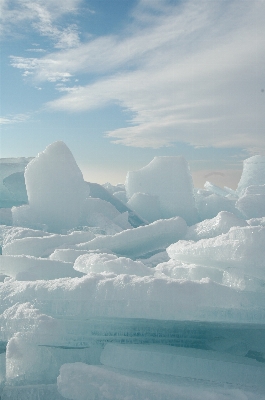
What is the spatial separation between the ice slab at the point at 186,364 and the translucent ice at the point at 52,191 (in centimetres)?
462

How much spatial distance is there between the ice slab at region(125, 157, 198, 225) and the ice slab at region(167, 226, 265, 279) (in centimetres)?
499

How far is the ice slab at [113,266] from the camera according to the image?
3.22 meters

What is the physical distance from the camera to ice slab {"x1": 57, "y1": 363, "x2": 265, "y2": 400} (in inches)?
86.9

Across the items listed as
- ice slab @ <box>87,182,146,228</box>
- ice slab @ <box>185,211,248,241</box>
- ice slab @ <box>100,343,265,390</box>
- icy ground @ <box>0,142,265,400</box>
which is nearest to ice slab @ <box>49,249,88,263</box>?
icy ground @ <box>0,142,265,400</box>

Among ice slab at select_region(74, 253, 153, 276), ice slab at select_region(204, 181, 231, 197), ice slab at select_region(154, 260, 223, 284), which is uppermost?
ice slab at select_region(204, 181, 231, 197)

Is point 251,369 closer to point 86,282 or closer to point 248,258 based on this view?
point 248,258

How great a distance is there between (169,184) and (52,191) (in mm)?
2527

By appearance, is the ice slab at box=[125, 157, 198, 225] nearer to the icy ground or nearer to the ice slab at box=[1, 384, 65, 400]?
the icy ground

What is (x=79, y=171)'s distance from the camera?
7215 mm

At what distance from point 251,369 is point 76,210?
499 cm

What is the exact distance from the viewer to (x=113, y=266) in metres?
3.24

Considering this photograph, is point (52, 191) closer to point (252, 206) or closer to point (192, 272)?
point (252, 206)

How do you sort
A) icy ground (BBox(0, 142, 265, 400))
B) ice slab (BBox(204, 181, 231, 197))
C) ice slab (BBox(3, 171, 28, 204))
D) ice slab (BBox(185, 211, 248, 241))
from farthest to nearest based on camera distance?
ice slab (BBox(204, 181, 231, 197))
ice slab (BBox(3, 171, 28, 204))
ice slab (BBox(185, 211, 248, 241))
icy ground (BBox(0, 142, 265, 400))

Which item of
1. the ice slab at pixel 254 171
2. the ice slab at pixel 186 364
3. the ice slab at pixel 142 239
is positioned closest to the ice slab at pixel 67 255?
the ice slab at pixel 142 239
